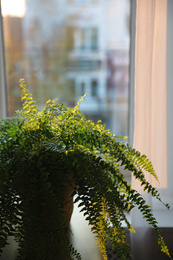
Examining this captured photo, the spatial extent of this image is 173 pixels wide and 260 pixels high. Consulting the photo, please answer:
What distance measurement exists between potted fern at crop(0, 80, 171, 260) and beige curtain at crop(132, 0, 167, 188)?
0.97 ft

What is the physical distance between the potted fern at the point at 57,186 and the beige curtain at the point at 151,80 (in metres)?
0.30

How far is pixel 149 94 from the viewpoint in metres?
1.18

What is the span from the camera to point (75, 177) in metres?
0.88

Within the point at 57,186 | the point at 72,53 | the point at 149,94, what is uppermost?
the point at 72,53

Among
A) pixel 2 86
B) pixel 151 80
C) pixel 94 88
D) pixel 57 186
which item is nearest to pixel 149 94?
pixel 151 80

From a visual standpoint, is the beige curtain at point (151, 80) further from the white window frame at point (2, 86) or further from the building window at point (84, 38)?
the white window frame at point (2, 86)

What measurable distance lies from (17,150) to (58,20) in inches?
32.5

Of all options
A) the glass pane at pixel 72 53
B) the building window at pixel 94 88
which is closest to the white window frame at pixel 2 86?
the glass pane at pixel 72 53

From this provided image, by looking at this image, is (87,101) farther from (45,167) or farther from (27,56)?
(45,167)

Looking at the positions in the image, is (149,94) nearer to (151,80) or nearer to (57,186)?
(151,80)

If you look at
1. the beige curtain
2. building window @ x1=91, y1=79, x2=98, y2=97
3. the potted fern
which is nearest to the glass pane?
building window @ x1=91, y1=79, x2=98, y2=97

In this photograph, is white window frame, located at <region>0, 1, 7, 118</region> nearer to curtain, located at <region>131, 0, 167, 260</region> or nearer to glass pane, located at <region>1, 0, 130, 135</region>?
glass pane, located at <region>1, 0, 130, 135</region>

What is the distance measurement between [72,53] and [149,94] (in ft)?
1.68

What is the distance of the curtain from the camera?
3.77ft
